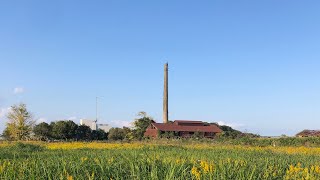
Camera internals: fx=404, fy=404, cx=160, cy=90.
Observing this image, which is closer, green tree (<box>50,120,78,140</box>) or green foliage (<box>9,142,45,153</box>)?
green foliage (<box>9,142,45,153</box>)

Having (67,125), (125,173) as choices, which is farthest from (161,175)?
(67,125)

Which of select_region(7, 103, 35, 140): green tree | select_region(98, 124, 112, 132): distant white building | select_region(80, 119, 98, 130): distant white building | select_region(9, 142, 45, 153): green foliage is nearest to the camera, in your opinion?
select_region(9, 142, 45, 153): green foliage

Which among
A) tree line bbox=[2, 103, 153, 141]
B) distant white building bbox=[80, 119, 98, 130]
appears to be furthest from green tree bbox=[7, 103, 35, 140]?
distant white building bbox=[80, 119, 98, 130]

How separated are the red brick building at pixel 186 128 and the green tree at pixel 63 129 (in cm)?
948

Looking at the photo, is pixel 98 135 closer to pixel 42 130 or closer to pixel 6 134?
pixel 42 130

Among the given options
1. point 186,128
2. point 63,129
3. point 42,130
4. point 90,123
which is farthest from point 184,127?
point 90,123

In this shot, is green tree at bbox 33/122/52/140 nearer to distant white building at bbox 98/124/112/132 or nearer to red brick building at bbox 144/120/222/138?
red brick building at bbox 144/120/222/138

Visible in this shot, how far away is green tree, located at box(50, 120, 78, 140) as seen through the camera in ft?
165

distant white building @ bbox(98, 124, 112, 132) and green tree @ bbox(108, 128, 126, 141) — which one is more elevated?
distant white building @ bbox(98, 124, 112, 132)

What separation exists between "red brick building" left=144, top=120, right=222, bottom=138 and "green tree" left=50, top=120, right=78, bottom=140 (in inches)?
373

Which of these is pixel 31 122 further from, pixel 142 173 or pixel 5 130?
pixel 142 173

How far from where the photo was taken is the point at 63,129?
166ft

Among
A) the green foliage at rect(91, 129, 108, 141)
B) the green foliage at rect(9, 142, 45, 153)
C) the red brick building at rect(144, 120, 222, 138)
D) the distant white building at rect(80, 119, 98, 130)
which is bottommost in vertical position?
the green foliage at rect(9, 142, 45, 153)

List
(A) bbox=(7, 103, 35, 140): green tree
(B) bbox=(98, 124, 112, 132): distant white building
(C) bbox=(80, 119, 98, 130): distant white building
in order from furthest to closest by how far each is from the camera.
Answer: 1. (B) bbox=(98, 124, 112, 132): distant white building
2. (C) bbox=(80, 119, 98, 130): distant white building
3. (A) bbox=(7, 103, 35, 140): green tree
